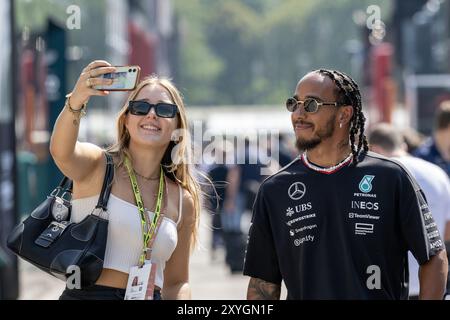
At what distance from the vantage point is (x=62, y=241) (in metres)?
4.25

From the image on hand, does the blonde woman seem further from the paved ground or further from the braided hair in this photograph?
the paved ground

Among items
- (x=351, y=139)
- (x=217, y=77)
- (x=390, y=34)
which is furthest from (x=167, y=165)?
(x=217, y=77)

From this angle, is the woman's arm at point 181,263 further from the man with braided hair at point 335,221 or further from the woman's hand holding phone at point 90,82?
the woman's hand holding phone at point 90,82

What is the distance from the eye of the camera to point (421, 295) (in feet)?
13.5

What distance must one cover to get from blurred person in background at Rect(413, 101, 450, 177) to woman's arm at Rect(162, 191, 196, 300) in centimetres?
334

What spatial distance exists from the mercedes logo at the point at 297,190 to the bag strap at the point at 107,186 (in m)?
0.76

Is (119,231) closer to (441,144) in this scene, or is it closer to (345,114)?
(345,114)

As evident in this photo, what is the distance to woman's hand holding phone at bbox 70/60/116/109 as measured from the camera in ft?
13.6

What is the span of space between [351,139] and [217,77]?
46469 mm

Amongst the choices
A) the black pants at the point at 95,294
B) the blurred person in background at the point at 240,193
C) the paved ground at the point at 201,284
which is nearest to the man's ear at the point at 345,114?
the black pants at the point at 95,294

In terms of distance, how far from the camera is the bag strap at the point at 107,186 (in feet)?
14.2

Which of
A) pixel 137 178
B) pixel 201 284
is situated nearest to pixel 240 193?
pixel 201 284

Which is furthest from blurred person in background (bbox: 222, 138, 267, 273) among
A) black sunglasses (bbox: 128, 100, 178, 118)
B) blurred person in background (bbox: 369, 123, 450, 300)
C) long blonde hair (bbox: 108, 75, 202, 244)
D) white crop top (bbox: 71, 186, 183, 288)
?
white crop top (bbox: 71, 186, 183, 288)

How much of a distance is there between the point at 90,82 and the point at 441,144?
4.19 metres
